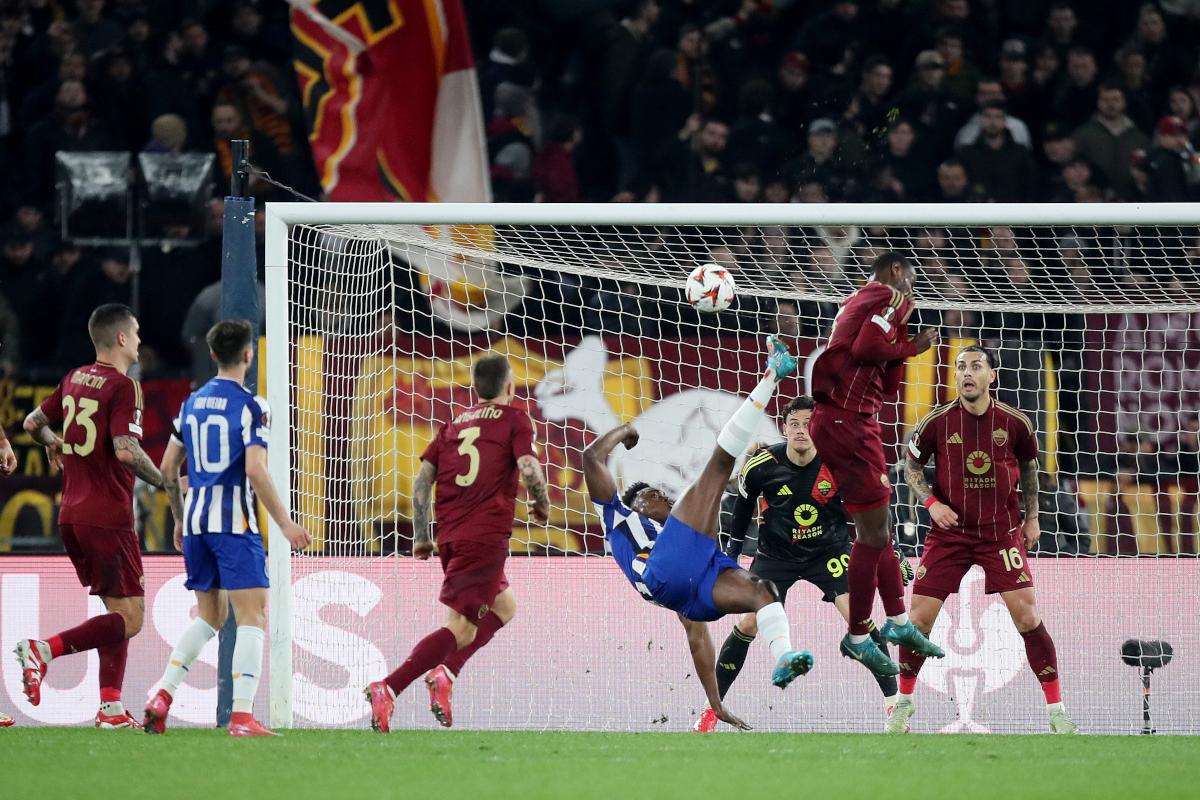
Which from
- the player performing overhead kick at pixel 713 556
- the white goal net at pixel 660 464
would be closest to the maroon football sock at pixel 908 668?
the white goal net at pixel 660 464

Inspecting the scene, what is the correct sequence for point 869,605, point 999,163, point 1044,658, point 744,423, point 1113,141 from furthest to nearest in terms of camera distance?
point 1113,141 < point 999,163 < point 1044,658 < point 869,605 < point 744,423

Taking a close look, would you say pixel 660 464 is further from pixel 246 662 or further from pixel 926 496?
pixel 246 662

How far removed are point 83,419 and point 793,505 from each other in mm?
3637

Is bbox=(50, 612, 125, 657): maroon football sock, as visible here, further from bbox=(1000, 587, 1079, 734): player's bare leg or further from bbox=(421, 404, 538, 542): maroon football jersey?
bbox=(1000, 587, 1079, 734): player's bare leg

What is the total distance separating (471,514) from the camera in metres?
6.11

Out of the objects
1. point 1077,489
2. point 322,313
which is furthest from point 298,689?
point 1077,489

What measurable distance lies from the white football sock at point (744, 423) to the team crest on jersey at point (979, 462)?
1.52 m

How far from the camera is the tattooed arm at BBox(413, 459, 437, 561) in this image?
608 cm

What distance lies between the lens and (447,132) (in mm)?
10500

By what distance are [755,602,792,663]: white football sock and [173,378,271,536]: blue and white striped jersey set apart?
217cm

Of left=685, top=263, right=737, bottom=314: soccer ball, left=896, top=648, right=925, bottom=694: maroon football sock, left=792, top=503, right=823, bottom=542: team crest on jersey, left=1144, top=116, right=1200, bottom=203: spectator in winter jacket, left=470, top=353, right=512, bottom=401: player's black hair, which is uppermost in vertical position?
left=1144, top=116, right=1200, bottom=203: spectator in winter jacket

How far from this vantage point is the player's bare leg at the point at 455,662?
585cm

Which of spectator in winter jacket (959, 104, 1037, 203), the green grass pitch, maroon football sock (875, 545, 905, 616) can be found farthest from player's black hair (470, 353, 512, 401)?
spectator in winter jacket (959, 104, 1037, 203)

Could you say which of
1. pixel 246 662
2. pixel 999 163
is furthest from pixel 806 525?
pixel 999 163
